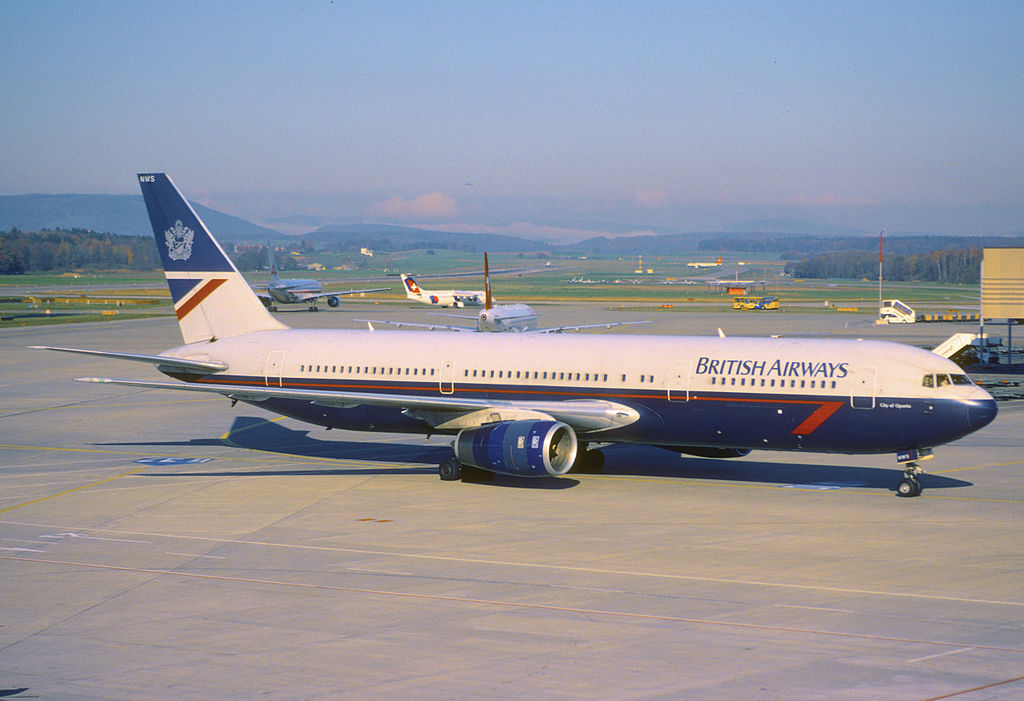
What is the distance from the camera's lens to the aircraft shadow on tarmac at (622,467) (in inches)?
1292

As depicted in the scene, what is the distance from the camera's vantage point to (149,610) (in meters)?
19.9

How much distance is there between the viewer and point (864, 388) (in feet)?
96.7

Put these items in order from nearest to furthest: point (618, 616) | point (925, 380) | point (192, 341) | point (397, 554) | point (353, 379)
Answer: point (618, 616)
point (397, 554)
point (925, 380)
point (353, 379)
point (192, 341)

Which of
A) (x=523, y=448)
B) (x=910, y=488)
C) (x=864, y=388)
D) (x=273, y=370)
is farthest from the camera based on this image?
(x=273, y=370)

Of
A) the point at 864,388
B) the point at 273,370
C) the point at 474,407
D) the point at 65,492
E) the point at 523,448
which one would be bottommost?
the point at 65,492

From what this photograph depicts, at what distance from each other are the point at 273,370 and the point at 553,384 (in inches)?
413

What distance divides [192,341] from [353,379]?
772cm

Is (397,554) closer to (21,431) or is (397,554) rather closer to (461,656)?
(461,656)

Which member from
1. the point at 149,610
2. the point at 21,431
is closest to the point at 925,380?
the point at 149,610

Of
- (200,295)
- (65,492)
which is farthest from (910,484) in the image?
(200,295)

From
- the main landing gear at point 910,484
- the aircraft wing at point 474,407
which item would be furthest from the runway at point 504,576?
the aircraft wing at point 474,407

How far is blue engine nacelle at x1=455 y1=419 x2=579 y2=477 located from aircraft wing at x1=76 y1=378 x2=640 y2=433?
31.3 inches

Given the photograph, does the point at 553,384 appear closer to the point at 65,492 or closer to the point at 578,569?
the point at 578,569

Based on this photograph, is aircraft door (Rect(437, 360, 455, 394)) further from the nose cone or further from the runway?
the nose cone
